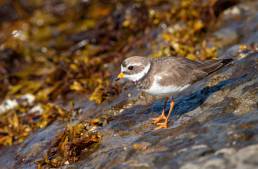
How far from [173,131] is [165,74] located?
99 cm

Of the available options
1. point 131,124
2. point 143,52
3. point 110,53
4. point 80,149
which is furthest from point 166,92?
point 110,53

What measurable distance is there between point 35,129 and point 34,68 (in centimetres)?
384

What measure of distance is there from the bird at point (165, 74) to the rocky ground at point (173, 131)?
368mm

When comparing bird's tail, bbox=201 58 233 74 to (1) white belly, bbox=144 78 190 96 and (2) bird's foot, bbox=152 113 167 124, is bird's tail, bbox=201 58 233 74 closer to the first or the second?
(1) white belly, bbox=144 78 190 96

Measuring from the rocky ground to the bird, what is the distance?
0.37 meters

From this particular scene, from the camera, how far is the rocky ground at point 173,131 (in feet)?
18.7

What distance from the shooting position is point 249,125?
19.6 feet

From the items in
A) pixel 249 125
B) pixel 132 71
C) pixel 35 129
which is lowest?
pixel 35 129

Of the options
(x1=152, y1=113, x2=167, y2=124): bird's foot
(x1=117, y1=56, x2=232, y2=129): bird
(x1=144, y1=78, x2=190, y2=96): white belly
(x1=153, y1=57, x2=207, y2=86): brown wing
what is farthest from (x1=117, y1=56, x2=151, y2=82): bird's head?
(x1=152, y1=113, x2=167, y2=124): bird's foot

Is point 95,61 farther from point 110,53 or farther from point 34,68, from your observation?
point 34,68

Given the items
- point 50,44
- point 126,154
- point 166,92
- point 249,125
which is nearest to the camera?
point 249,125

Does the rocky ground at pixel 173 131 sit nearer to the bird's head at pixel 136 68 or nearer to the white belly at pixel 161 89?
the white belly at pixel 161 89

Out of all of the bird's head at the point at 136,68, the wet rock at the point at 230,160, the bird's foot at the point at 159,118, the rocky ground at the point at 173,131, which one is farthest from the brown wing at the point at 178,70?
the wet rock at the point at 230,160

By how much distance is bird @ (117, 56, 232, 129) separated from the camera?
7.38 meters
